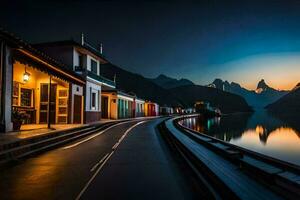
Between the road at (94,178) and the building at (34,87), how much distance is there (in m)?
5.15

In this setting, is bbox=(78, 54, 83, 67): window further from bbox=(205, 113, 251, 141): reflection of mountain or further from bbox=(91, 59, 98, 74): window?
bbox=(205, 113, 251, 141): reflection of mountain

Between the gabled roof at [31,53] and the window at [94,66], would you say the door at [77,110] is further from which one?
the window at [94,66]

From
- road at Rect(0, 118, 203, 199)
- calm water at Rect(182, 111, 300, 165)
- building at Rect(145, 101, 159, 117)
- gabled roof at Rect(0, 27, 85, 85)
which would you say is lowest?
calm water at Rect(182, 111, 300, 165)

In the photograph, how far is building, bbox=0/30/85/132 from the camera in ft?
48.9

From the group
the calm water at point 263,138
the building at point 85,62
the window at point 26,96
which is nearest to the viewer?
the window at point 26,96

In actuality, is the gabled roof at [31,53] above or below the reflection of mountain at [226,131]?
above

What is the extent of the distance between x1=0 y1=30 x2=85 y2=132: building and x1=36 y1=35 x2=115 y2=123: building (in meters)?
1.54

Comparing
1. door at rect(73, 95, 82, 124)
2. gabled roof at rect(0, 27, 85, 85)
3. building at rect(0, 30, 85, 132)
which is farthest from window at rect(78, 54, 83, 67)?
gabled roof at rect(0, 27, 85, 85)

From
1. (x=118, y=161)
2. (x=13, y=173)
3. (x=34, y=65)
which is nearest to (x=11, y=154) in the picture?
(x=13, y=173)

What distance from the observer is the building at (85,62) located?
96.3 ft

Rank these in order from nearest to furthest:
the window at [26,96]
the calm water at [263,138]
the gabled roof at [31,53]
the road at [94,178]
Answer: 1. the road at [94,178]
2. the gabled roof at [31,53]
3. the window at [26,96]
4. the calm water at [263,138]

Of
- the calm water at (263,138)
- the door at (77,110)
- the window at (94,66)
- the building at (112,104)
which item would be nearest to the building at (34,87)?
the door at (77,110)

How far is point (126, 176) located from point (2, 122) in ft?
31.1

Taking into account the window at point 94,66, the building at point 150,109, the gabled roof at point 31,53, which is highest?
the window at point 94,66
